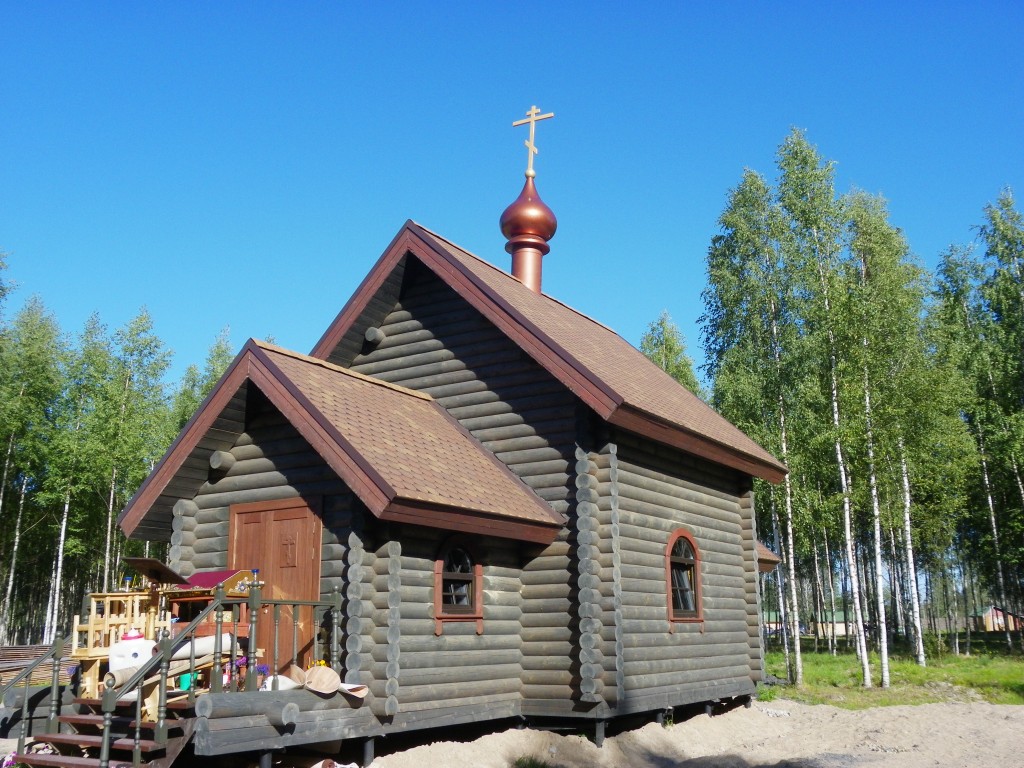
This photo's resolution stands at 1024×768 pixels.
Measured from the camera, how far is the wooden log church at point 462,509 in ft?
32.1

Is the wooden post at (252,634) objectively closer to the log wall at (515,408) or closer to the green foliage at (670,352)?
the log wall at (515,408)

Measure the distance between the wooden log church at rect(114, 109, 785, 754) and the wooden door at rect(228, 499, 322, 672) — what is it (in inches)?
1.2

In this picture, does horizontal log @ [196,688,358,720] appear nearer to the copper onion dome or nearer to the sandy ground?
the sandy ground

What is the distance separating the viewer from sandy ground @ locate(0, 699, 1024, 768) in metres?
10.4

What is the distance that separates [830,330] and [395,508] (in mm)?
13706

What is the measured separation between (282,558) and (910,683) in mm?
14639

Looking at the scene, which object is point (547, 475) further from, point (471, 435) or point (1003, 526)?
point (1003, 526)

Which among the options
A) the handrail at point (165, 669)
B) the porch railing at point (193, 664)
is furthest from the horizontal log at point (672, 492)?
the handrail at point (165, 669)

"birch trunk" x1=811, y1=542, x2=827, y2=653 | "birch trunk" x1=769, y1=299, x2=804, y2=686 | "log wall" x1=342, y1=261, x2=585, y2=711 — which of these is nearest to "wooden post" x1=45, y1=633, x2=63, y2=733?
"log wall" x1=342, y1=261, x2=585, y2=711

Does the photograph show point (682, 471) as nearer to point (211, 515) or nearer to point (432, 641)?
point (432, 641)

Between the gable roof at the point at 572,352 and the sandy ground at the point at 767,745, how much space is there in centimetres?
395

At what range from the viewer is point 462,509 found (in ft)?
33.1

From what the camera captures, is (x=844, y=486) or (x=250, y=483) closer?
(x=250, y=483)

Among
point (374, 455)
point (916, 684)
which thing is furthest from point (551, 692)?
point (916, 684)
